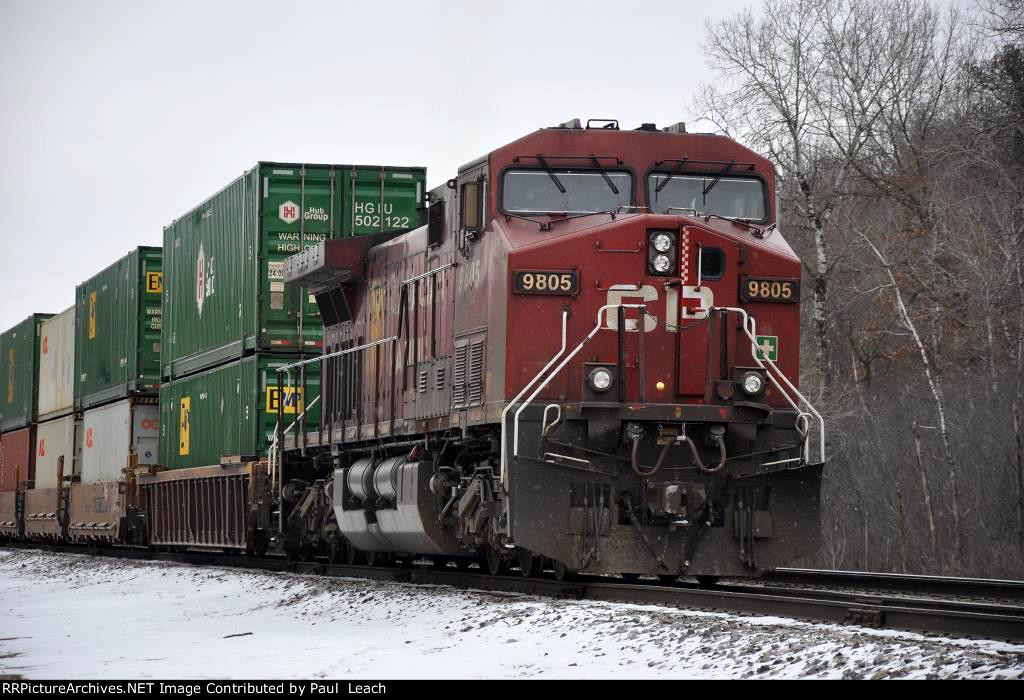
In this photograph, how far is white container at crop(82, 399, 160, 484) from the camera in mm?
27547

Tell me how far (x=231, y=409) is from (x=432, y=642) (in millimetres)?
11674

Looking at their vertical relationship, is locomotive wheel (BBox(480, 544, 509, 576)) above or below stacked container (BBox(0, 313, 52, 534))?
below

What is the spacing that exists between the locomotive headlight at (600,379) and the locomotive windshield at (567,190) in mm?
1654

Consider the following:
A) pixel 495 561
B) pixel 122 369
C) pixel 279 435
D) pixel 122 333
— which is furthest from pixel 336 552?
pixel 122 333

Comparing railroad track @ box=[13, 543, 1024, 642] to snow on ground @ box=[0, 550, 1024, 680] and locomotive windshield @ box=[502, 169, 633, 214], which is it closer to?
snow on ground @ box=[0, 550, 1024, 680]

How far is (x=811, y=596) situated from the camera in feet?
41.6

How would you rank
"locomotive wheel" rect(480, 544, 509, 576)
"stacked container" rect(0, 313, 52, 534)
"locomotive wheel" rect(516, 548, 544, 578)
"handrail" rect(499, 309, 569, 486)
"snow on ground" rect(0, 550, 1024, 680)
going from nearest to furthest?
"snow on ground" rect(0, 550, 1024, 680), "handrail" rect(499, 309, 569, 486), "locomotive wheel" rect(516, 548, 544, 578), "locomotive wheel" rect(480, 544, 509, 576), "stacked container" rect(0, 313, 52, 534)

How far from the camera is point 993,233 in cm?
2359

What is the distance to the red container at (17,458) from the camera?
36500 millimetres

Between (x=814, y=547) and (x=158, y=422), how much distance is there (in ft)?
56.5

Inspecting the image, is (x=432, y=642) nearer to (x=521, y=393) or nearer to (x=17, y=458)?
(x=521, y=393)

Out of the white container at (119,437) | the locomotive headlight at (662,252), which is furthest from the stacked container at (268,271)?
the locomotive headlight at (662,252)

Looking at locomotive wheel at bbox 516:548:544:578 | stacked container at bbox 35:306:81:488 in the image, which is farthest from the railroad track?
stacked container at bbox 35:306:81:488

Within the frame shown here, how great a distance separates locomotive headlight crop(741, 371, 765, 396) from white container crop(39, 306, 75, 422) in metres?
22.8
